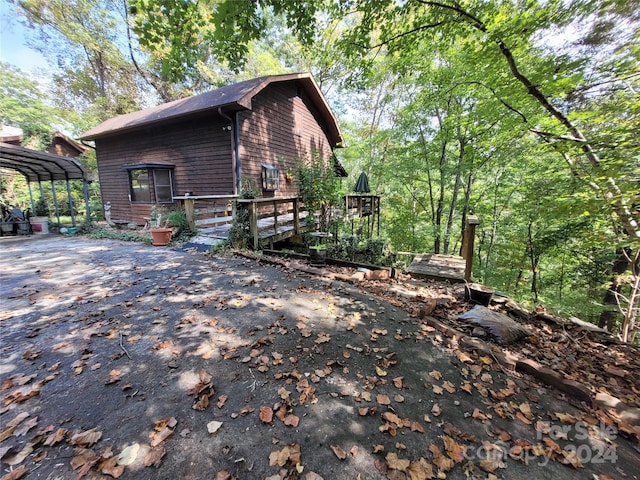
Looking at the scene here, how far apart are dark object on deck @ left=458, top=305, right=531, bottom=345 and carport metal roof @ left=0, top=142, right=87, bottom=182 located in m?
12.6

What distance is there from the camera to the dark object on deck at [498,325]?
2965mm

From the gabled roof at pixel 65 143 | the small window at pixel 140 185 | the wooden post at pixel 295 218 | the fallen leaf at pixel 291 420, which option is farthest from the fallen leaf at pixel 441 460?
the gabled roof at pixel 65 143

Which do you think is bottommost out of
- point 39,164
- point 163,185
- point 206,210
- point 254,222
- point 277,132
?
point 254,222

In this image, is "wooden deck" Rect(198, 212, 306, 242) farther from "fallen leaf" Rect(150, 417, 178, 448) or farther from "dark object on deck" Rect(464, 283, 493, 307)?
"fallen leaf" Rect(150, 417, 178, 448)

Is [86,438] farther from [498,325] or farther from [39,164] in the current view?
[39,164]

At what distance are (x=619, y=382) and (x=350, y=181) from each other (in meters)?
20.2

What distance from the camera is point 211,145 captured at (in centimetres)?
880

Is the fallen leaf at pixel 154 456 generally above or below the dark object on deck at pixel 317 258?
below

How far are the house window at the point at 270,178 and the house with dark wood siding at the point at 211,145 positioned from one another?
0.13 ft

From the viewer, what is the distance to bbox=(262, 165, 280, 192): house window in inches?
379

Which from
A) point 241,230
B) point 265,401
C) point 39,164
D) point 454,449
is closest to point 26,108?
point 39,164

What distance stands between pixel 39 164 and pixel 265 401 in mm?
12604

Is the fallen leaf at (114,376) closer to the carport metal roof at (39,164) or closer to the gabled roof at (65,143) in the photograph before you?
the carport metal roof at (39,164)

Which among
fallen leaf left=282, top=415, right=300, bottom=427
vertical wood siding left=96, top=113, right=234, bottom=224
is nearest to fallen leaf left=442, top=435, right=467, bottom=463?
fallen leaf left=282, top=415, right=300, bottom=427
